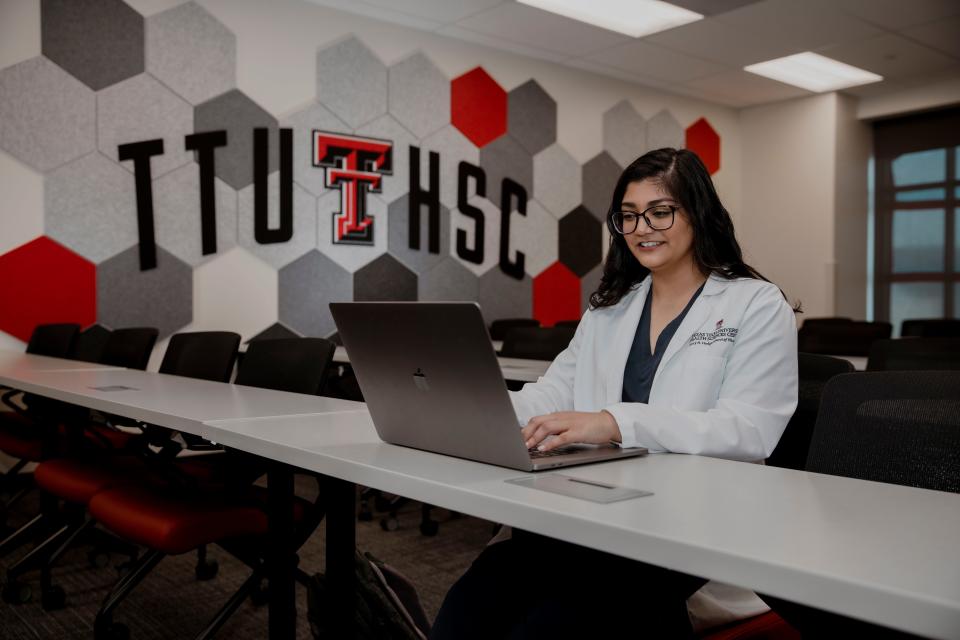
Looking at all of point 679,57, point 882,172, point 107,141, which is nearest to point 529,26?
point 679,57

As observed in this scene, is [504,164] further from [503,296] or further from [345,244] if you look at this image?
[345,244]

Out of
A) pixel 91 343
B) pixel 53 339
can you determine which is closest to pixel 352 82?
pixel 91 343

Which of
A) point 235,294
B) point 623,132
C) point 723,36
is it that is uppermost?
point 723,36

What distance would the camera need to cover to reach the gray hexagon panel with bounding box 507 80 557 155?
6023mm

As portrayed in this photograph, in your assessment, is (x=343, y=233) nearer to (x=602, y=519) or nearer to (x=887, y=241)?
(x=602, y=519)

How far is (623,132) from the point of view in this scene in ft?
22.0

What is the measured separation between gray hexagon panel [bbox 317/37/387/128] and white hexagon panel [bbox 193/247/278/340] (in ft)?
3.58

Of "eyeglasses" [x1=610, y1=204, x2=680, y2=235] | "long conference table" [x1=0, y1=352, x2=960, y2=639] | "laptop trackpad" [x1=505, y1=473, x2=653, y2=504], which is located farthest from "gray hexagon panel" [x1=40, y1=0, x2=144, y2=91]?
"laptop trackpad" [x1=505, y1=473, x2=653, y2=504]

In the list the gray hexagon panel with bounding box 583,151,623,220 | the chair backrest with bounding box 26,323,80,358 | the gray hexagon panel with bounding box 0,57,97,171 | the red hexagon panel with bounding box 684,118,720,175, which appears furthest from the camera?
the red hexagon panel with bounding box 684,118,720,175

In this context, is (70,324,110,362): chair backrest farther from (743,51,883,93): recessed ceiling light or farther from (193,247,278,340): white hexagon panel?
(743,51,883,93): recessed ceiling light

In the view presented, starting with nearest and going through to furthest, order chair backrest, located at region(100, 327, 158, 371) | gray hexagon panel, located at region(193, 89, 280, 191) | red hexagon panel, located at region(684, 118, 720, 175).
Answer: chair backrest, located at region(100, 327, 158, 371) → gray hexagon panel, located at region(193, 89, 280, 191) → red hexagon panel, located at region(684, 118, 720, 175)

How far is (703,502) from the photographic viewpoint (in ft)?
3.05

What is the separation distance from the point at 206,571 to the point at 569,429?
6.39 ft

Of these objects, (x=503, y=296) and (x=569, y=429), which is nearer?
(x=569, y=429)
